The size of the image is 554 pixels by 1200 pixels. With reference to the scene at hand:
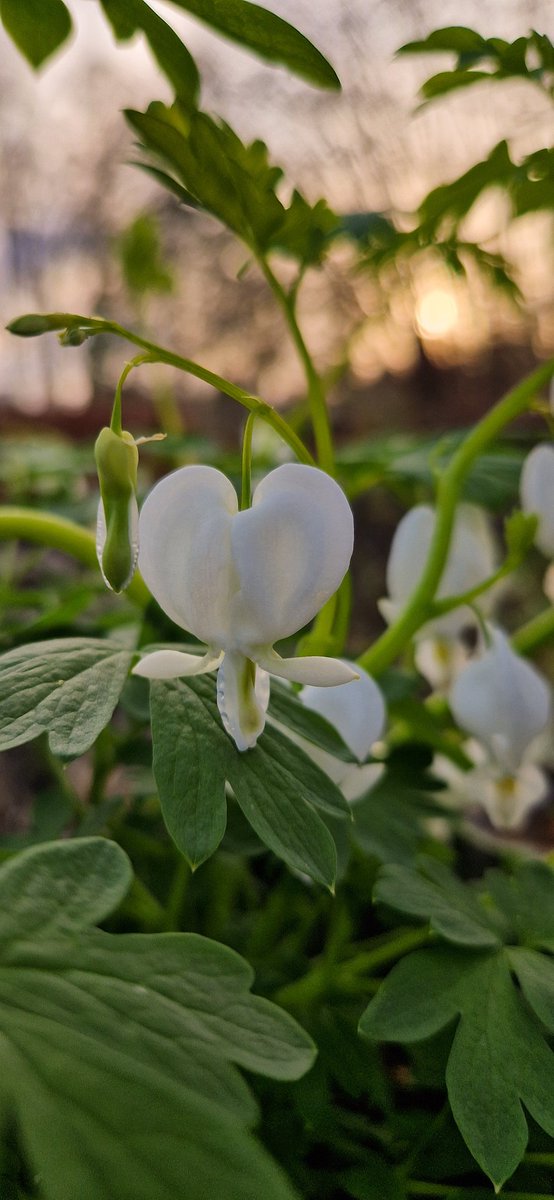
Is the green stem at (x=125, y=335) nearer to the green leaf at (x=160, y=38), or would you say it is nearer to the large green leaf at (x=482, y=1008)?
the green leaf at (x=160, y=38)

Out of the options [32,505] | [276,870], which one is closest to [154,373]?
[32,505]

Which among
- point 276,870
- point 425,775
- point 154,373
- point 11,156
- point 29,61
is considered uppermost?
point 11,156

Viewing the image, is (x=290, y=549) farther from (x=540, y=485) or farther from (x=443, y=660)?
(x=443, y=660)

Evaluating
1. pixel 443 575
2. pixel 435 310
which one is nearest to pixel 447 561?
pixel 443 575

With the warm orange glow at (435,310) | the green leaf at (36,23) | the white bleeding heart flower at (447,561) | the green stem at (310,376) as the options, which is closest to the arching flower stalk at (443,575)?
the white bleeding heart flower at (447,561)

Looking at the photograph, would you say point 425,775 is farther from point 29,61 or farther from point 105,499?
point 29,61

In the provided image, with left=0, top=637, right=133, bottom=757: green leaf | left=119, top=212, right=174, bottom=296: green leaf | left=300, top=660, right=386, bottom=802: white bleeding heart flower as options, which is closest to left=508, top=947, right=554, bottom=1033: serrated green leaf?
left=300, top=660, right=386, bottom=802: white bleeding heart flower
